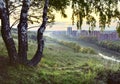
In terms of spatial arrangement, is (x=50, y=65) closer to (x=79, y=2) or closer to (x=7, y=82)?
(x=79, y=2)

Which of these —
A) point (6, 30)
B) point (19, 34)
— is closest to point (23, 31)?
point (19, 34)

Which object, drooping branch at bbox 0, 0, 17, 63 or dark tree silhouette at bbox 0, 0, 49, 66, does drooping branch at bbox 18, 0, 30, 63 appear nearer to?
dark tree silhouette at bbox 0, 0, 49, 66

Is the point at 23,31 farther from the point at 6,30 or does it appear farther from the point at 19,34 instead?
the point at 6,30

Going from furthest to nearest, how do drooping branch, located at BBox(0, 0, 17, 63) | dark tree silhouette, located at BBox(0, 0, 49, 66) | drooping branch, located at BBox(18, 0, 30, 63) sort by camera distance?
1. drooping branch, located at BBox(18, 0, 30, 63)
2. dark tree silhouette, located at BBox(0, 0, 49, 66)
3. drooping branch, located at BBox(0, 0, 17, 63)

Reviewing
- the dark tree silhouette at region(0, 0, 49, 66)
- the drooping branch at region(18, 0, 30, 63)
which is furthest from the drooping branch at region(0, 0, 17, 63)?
the drooping branch at region(18, 0, 30, 63)

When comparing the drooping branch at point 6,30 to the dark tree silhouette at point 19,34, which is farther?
the dark tree silhouette at point 19,34

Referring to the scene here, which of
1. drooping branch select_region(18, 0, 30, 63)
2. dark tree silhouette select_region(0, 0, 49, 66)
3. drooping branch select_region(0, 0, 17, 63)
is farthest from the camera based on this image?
drooping branch select_region(18, 0, 30, 63)

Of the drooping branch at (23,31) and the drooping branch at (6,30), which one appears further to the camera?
the drooping branch at (23,31)

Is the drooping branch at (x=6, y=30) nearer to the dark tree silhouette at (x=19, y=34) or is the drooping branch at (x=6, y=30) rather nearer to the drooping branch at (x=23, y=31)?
the dark tree silhouette at (x=19, y=34)

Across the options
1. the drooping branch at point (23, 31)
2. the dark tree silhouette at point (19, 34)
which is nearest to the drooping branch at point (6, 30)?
the dark tree silhouette at point (19, 34)

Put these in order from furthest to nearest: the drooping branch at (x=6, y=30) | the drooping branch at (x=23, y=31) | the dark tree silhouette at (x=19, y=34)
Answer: the drooping branch at (x=23, y=31) < the dark tree silhouette at (x=19, y=34) < the drooping branch at (x=6, y=30)

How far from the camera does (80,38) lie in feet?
290

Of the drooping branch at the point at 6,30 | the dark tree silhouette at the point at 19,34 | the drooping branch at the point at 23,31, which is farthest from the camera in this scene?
the drooping branch at the point at 23,31

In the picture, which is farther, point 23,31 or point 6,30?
point 23,31
